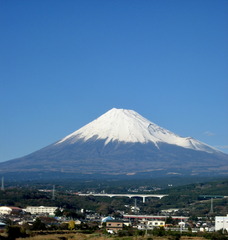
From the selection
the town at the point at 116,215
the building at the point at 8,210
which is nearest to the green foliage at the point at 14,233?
the town at the point at 116,215

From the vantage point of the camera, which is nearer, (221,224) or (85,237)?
(85,237)

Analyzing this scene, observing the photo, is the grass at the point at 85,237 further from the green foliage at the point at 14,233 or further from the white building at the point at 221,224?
the white building at the point at 221,224

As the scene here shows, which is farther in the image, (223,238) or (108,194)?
(108,194)

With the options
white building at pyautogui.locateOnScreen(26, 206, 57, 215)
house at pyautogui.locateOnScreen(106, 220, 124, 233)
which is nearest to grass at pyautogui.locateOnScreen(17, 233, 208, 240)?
house at pyautogui.locateOnScreen(106, 220, 124, 233)

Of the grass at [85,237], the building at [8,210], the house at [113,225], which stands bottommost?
the grass at [85,237]

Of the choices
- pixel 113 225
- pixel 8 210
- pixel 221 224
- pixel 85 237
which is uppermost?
pixel 8 210

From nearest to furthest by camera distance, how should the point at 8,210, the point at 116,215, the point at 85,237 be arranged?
1. the point at 85,237
2. the point at 8,210
3. the point at 116,215

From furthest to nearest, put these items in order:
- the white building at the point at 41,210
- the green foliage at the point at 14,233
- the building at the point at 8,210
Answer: the white building at the point at 41,210
the building at the point at 8,210
the green foliage at the point at 14,233

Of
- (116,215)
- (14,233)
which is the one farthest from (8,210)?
(14,233)

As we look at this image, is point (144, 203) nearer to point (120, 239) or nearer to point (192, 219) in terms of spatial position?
point (192, 219)

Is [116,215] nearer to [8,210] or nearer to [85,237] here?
[8,210]

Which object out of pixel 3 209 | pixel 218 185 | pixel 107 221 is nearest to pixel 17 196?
pixel 3 209
